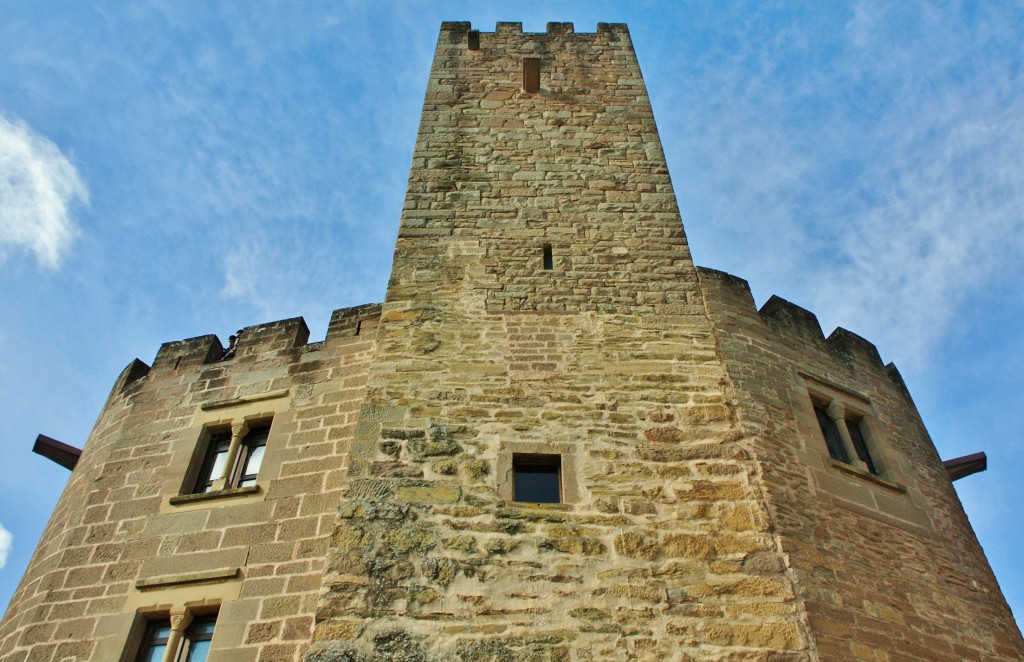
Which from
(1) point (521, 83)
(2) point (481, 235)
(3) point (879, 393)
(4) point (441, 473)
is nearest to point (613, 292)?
Result: (2) point (481, 235)

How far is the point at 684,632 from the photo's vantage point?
4.79m

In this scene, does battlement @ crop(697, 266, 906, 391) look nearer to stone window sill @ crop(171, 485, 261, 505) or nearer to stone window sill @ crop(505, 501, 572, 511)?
stone window sill @ crop(505, 501, 572, 511)

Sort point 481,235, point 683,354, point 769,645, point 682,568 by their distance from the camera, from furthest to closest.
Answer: point 481,235 → point 683,354 → point 682,568 → point 769,645

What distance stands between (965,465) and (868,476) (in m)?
2.47

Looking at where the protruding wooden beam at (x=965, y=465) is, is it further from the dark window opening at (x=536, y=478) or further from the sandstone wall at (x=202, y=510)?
the sandstone wall at (x=202, y=510)

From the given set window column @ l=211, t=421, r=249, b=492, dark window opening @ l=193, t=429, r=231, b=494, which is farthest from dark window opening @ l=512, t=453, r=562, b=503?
dark window opening @ l=193, t=429, r=231, b=494

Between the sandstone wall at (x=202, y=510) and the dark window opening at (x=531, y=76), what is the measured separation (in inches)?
146

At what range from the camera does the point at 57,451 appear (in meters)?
8.62

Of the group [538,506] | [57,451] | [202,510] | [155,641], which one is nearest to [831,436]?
[538,506]

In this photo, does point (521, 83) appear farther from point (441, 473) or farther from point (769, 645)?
point (769, 645)

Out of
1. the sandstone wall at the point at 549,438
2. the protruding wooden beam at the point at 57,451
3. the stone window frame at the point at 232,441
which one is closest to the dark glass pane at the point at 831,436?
the sandstone wall at the point at 549,438

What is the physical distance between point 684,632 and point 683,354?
249 cm

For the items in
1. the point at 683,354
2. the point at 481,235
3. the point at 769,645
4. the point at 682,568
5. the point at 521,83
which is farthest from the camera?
the point at 521,83

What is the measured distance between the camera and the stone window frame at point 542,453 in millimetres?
5539
